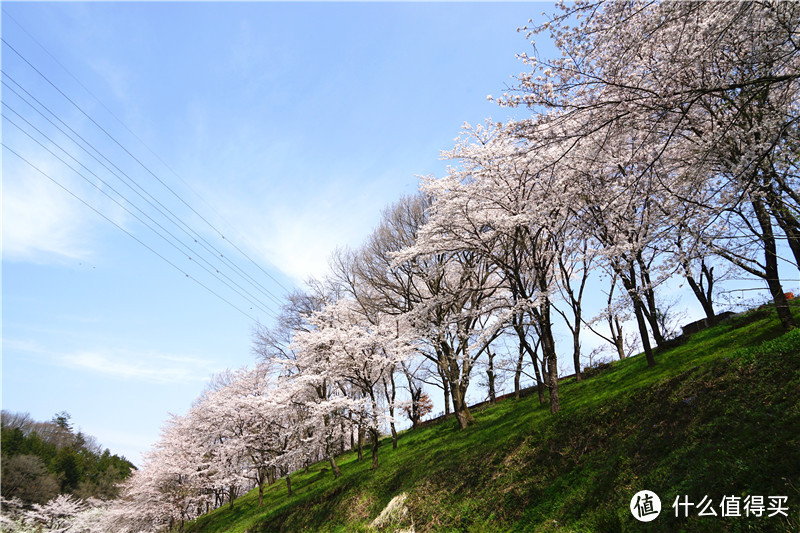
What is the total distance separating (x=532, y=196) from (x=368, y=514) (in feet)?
40.4

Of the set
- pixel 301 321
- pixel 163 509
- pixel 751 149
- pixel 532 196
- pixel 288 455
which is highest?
pixel 301 321

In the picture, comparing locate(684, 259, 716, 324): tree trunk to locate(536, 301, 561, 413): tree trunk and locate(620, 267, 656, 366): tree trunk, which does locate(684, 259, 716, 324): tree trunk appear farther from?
locate(536, 301, 561, 413): tree trunk

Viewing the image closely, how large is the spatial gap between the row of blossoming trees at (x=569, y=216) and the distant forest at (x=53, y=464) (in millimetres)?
20149

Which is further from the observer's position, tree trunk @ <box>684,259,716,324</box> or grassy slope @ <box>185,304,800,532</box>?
tree trunk @ <box>684,259,716,324</box>

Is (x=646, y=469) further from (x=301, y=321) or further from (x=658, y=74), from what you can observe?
(x=301, y=321)

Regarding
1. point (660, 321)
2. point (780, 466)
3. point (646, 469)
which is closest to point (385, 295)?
point (660, 321)

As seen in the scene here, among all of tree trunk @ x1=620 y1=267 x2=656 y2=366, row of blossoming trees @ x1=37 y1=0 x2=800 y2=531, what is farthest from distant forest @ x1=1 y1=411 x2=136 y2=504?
tree trunk @ x1=620 y1=267 x2=656 y2=366

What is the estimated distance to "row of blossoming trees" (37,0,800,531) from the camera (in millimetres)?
6953

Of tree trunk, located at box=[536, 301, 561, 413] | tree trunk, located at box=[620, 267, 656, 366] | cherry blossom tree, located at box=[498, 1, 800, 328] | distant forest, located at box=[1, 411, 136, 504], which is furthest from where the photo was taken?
distant forest, located at box=[1, 411, 136, 504]

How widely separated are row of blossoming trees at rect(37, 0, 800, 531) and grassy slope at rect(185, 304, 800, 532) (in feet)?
5.68

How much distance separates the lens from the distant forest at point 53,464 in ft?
149

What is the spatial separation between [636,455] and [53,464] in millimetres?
73275

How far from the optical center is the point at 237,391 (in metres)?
35.5

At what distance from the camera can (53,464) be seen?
55.9 m
